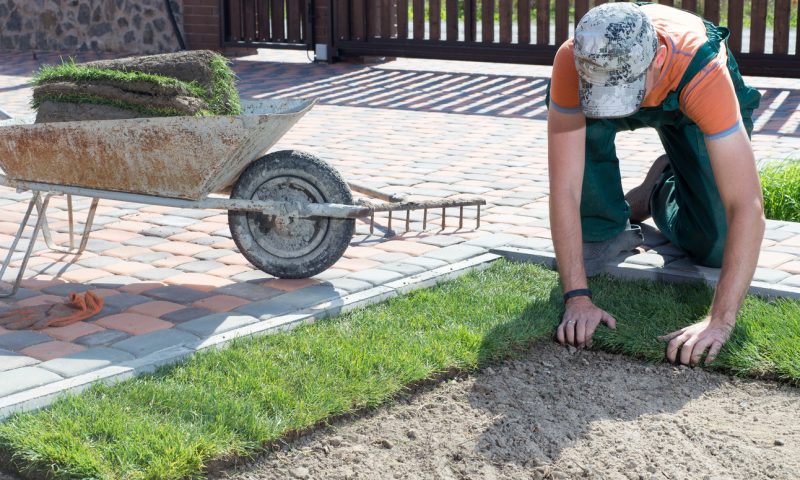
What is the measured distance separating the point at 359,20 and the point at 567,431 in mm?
9743

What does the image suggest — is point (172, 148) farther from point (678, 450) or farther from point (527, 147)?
point (527, 147)

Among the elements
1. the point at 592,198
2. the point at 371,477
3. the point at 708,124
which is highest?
the point at 708,124

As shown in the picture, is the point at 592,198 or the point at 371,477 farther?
the point at 592,198

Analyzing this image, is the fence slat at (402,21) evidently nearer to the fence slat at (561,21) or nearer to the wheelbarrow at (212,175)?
the fence slat at (561,21)

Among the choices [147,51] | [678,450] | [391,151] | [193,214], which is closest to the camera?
[678,450]

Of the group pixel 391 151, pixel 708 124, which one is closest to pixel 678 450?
pixel 708 124

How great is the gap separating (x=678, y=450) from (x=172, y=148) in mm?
2280

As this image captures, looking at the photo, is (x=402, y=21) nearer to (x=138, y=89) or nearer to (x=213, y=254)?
(x=213, y=254)

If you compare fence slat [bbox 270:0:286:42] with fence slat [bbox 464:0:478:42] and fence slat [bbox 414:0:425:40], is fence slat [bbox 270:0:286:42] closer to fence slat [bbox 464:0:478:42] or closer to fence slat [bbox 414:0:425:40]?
fence slat [bbox 414:0:425:40]

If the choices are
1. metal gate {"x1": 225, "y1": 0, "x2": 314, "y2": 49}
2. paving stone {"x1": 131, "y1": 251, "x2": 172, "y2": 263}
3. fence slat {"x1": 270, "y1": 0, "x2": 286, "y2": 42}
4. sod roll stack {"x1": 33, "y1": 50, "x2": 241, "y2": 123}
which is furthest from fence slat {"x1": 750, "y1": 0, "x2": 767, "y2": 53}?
paving stone {"x1": 131, "y1": 251, "x2": 172, "y2": 263}

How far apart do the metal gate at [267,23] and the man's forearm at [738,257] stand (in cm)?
973

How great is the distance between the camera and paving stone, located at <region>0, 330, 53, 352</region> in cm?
379

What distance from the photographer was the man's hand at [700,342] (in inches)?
141

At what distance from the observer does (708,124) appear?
3525 millimetres
